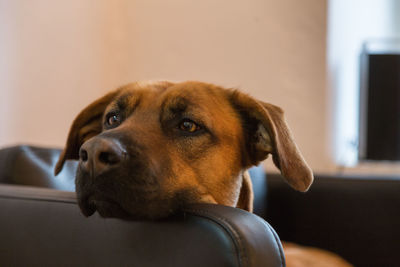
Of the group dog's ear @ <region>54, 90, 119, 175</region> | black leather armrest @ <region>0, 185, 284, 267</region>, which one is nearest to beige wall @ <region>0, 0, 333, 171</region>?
dog's ear @ <region>54, 90, 119, 175</region>

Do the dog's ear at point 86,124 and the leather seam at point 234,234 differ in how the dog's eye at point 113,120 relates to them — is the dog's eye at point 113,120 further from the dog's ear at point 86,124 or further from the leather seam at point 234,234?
the leather seam at point 234,234

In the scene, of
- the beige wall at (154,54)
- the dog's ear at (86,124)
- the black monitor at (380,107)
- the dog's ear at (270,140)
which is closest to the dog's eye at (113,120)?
the dog's ear at (86,124)

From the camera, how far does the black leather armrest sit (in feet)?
2.82

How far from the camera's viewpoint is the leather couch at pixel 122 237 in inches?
33.9

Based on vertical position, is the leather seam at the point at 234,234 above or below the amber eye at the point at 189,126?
below

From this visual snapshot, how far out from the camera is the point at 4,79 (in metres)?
2.33

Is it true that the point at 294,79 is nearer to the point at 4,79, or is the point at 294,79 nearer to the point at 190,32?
the point at 190,32

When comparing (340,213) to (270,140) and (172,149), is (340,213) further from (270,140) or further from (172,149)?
(172,149)

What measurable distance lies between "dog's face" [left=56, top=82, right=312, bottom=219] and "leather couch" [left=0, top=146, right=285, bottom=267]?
0.06m

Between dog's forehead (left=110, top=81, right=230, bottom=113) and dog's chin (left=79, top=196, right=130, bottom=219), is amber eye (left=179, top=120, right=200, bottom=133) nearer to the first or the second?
dog's forehead (left=110, top=81, right=230, bottom=113)

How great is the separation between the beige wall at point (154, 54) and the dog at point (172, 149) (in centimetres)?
109

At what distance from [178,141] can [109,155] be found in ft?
1.08

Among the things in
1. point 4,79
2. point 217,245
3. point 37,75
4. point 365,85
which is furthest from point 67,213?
point 365,85

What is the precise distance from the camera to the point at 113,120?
1479 mm
